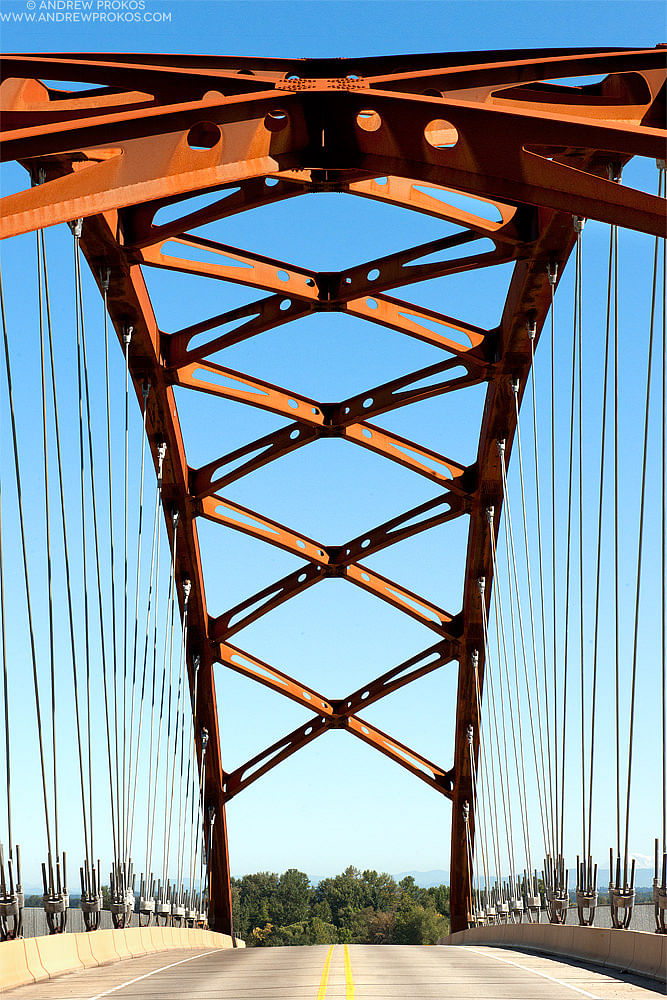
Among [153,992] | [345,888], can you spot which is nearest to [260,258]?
[153,992]

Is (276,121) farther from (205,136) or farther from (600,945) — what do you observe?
(600,945)

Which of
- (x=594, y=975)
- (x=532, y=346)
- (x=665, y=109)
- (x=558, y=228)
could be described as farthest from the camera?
(x=532, y=346)

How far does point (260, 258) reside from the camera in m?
20.8

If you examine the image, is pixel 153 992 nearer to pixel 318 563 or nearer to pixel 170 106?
A: pixel 170 106

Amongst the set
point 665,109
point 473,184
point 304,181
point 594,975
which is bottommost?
point 594,975

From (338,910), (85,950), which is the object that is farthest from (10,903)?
(338,910)

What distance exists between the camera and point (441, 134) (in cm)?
1229

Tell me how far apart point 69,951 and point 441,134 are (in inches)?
438

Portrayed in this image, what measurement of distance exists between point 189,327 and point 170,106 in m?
12.2

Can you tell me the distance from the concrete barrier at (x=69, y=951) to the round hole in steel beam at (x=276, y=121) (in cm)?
912

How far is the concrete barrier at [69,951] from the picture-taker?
1237 centimetres

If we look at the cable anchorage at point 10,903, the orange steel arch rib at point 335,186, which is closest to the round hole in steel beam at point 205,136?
the orange steel arch rib at point 335,186

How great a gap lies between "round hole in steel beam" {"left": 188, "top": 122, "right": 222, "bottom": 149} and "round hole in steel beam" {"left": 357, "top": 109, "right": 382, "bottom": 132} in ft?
5.12

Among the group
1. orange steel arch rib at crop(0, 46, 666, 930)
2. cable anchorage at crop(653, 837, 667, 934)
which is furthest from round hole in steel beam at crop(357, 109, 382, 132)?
cable anchorage at crop(653, 837, 667, 934)
